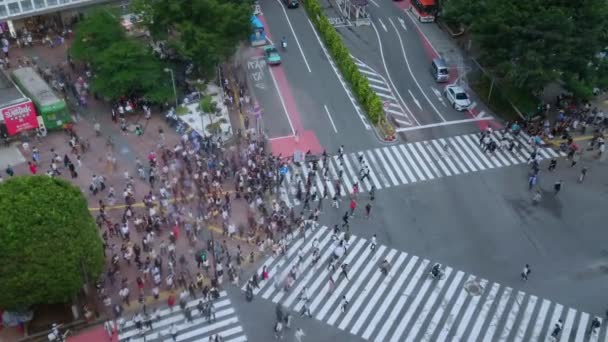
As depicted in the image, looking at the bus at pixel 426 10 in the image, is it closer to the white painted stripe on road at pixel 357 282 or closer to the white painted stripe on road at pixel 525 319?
the white painted stripe on road at pixel 357 282

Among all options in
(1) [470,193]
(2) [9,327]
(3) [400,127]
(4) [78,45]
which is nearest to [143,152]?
(4) [78,45]

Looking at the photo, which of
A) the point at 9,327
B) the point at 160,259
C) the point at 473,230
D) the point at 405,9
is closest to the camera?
the point at 9,327

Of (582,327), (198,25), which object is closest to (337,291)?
(582,327)

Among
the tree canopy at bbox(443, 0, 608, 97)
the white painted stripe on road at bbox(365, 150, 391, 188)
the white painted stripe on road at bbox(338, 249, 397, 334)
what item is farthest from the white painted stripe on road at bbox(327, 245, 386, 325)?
the tree canopy at bbox(443, 0, 608, 97)

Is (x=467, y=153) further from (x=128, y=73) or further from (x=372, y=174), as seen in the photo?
(x=128, y=73)

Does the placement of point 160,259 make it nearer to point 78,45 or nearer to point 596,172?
point 78,45

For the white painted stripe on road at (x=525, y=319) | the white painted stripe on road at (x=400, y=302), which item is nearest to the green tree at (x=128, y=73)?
the white painted stripe on road at (x=400, y=302)

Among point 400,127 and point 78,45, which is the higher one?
point 78,45
